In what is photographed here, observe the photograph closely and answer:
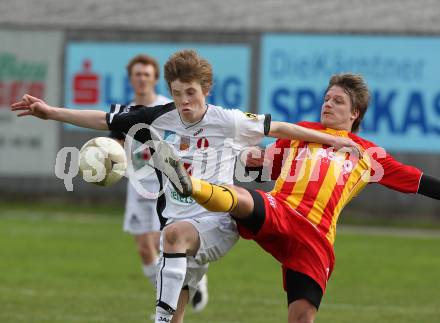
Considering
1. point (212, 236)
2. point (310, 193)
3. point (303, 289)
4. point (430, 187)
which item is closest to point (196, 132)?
point (212, 236)

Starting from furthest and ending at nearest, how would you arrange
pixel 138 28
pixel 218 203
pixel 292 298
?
1. pixel 138 28
2. pixel 292 298
3. pixel 218 203

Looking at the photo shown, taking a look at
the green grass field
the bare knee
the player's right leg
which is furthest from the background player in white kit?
the player's right leg

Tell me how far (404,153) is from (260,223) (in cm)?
1461

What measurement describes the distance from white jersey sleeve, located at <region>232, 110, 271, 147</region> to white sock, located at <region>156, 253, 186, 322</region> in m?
1.07

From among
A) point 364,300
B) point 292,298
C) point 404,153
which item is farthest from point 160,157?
point 404,153

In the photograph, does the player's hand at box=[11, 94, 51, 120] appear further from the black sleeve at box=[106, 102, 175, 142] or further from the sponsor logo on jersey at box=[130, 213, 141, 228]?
the sponsor logo on jersey at box=[130, 213, 141, 228]

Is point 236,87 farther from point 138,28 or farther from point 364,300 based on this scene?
point 364,300

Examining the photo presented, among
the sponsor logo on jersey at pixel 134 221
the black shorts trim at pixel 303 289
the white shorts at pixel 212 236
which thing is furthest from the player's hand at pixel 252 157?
the sponsor logo on jersey at pixel 134 221

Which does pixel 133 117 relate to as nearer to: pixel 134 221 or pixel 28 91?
pixel 134 221

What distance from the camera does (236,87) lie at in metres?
22.0

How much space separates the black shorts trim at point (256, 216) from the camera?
6.75 m

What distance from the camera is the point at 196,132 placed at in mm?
7414

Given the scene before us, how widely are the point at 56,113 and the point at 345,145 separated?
207 centimetres

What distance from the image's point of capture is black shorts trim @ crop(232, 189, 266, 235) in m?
6.75
